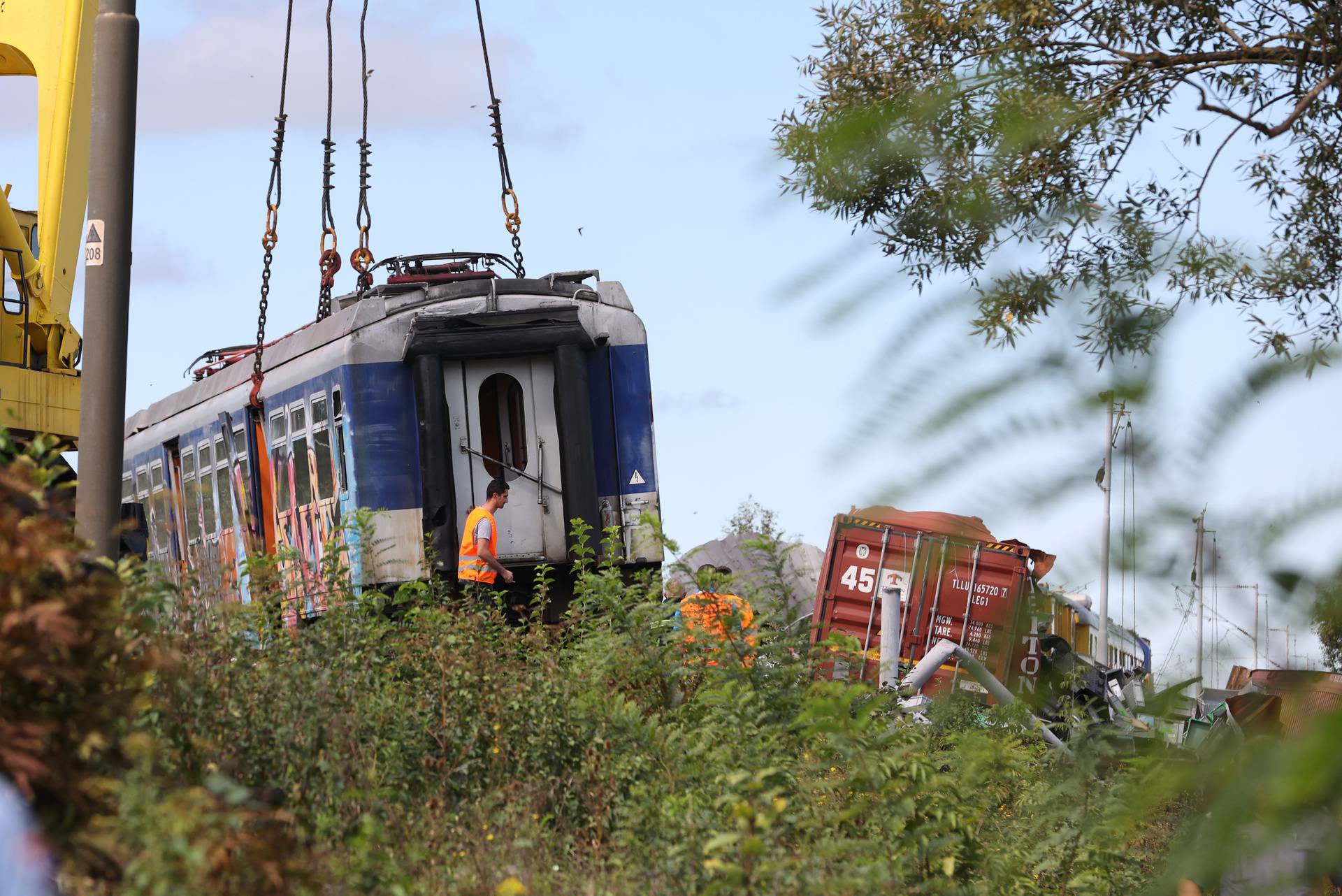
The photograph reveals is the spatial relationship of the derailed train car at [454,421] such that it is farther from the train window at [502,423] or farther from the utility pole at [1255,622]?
the utility pole at [1255,622]

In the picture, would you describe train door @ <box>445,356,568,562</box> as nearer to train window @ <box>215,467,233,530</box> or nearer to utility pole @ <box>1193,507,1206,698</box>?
train window @ <box>215,467,233,530</box>

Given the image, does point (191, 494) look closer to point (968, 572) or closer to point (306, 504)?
point (306, 504)

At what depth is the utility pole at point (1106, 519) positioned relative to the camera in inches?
40.1

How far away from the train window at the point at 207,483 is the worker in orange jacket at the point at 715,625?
7445 mm

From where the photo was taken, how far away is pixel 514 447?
12297 mm

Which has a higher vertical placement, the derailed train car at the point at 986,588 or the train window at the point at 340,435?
the train window at the point at 340,435

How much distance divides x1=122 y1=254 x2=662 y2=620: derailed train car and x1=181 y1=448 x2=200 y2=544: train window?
134 centimetres

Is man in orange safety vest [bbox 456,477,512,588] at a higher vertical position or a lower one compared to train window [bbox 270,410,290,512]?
lower

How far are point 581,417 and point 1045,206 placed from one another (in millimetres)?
10840

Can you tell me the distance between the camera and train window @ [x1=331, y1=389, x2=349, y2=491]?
454 inches

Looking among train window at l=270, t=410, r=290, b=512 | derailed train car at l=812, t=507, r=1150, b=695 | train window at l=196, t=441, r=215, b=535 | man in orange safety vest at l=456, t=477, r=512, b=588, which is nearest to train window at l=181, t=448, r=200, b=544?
train window at l=196, t=441, r=215, b=535

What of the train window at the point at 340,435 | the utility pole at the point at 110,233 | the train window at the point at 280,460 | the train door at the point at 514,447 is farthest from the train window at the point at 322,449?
the utility pole at the point at 110,233

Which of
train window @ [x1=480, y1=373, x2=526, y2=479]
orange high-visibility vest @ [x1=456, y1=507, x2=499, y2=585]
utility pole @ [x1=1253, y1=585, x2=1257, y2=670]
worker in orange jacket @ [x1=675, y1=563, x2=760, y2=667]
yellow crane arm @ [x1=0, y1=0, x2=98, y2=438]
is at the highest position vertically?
yellow crane arm @ [x1=0, y1=0, x2=98, y2=438]

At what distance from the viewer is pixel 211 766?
429cm
